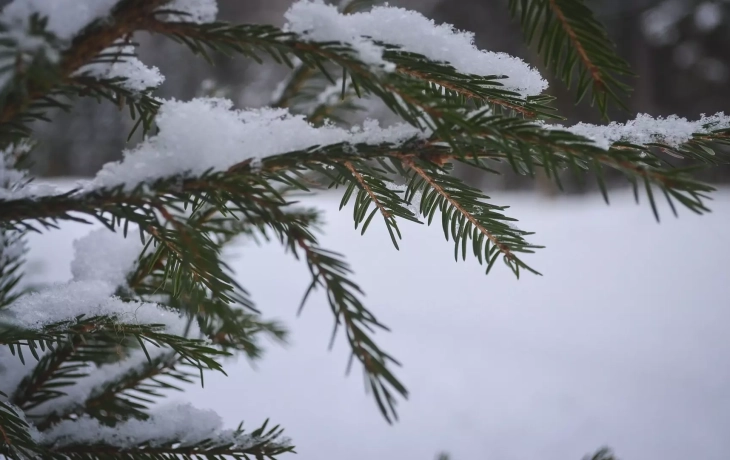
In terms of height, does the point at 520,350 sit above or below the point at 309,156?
above

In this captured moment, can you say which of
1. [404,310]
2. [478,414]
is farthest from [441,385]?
[404,310]

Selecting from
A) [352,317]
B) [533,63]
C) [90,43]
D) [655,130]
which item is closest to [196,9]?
[90,43]

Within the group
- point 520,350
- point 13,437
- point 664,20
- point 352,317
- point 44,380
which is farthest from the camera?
point 664,20

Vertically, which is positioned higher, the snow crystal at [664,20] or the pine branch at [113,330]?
the snow crystal at [664,20]

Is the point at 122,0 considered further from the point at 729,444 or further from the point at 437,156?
the point at 729,444

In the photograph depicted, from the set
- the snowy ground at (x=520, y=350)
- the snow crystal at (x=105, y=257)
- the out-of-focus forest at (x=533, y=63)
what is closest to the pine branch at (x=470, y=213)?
the snow crystal at (x=105, y=257)

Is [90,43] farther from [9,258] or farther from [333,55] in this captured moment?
[9,258]

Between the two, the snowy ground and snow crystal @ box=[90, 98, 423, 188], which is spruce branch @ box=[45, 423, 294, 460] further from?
the snowy ground

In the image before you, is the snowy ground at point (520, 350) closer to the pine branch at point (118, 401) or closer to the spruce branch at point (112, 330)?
the pine branch at point (118, 401)

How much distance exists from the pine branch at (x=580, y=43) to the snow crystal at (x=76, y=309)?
37 centimetres

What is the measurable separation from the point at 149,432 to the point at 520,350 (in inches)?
86.2

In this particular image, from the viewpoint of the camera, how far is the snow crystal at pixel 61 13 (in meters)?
0.29

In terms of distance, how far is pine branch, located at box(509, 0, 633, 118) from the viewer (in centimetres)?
32

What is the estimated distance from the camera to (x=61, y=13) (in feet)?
1.02
